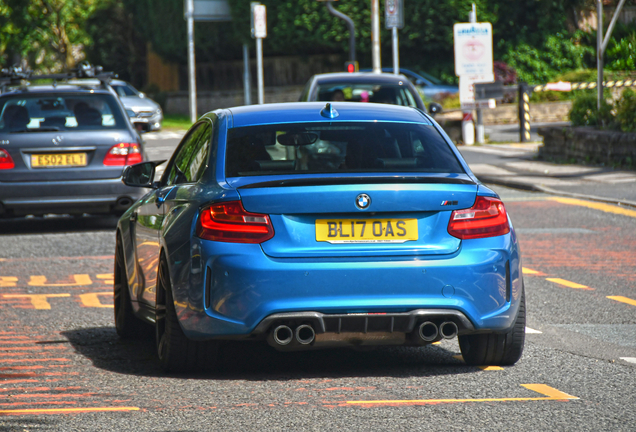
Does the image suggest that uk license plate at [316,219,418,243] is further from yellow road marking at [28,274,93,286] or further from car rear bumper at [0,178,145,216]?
car rear bumper at [0,178,145,216]

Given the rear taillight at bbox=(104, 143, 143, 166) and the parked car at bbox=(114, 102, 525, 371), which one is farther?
the rear taillight at bbox=(104, 143, 143, 166)

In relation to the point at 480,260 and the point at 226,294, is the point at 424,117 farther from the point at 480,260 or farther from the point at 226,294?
the point at 226,294

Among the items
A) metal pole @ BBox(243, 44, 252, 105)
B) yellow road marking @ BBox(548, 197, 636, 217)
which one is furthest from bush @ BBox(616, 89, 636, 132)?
metal pole @ BBox(243, 44, 252, 105)

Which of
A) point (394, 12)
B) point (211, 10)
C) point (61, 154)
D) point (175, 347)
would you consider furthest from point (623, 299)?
point (211, 10)

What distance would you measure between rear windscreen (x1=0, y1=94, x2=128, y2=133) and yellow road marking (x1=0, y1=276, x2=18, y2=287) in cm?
312

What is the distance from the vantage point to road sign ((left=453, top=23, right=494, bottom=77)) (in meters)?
25.0

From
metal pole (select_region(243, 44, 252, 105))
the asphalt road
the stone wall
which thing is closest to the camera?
the asphalt road

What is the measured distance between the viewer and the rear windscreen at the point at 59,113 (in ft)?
39.7

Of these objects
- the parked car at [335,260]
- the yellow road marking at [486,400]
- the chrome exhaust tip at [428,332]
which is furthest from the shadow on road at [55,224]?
the yellow road marking at [486,400]

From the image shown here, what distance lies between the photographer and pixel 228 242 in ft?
16.7

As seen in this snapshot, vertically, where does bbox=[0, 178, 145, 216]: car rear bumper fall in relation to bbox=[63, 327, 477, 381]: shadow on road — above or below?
above

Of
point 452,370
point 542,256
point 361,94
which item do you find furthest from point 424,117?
point 361,94

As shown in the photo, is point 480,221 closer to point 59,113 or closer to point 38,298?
point 38,298

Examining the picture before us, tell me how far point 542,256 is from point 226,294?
5605mm
